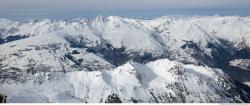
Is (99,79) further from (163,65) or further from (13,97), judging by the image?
A: (13,97)

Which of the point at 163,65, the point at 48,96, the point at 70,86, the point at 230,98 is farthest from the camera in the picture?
the point at 163,65

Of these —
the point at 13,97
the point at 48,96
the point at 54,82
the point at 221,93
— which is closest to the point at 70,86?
the point at 54,82

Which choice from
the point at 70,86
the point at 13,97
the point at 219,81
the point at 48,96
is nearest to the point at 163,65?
the point at 219,81

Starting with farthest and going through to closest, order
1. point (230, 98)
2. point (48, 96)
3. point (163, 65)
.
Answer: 1. point (163, 65)
2. point (230, 98)
3. point (48, 96)

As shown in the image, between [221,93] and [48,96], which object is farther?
[221,93]

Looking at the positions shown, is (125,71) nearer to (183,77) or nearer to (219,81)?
(183,77)

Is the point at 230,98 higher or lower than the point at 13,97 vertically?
lower
